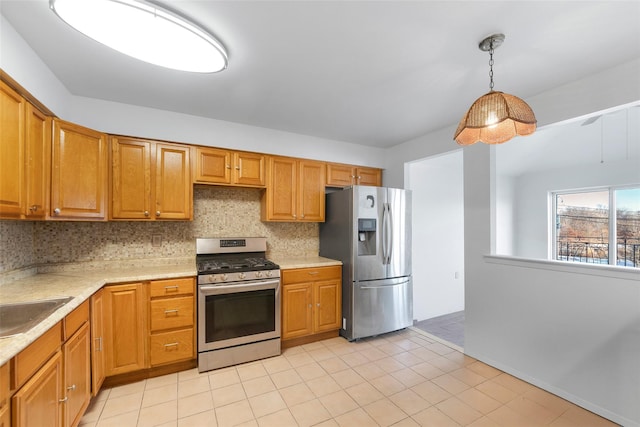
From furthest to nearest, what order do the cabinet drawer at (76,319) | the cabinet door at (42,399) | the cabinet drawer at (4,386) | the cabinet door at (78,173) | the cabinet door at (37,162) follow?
the cabinet door at (78,173) → the cabinet door at (37,162) → the cabinet drawer at (76,319) → the cabinet door at (42,399) → the cabinet drawer at (4,386)

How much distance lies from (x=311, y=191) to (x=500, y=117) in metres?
2.26

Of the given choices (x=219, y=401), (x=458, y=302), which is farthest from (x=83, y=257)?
(x=458, y=302)

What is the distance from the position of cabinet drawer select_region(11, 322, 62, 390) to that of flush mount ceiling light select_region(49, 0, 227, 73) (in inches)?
60.2

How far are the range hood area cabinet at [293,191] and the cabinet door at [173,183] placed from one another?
2.75ft

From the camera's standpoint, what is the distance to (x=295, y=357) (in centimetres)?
275

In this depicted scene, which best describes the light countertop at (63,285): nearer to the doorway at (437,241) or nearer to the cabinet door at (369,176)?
the cabinet door at (369,176)

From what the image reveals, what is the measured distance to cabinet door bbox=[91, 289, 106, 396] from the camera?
193 cm

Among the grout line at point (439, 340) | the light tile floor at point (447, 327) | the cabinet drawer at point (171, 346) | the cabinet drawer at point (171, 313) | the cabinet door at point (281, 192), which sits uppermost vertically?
the cabinet door at point (281, 192)

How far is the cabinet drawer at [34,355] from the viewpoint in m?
1.08

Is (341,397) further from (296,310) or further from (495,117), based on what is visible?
(495,117)

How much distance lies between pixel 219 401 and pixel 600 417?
107 inches

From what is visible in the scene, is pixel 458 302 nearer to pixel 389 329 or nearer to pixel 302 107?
pixel 389 329

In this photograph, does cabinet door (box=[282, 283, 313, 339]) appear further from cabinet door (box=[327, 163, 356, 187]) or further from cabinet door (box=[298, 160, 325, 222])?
cabinet door (box=[327, 163, 356, 187])

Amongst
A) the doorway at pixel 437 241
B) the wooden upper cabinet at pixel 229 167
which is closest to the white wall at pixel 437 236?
the doorway at pixel 437 241
